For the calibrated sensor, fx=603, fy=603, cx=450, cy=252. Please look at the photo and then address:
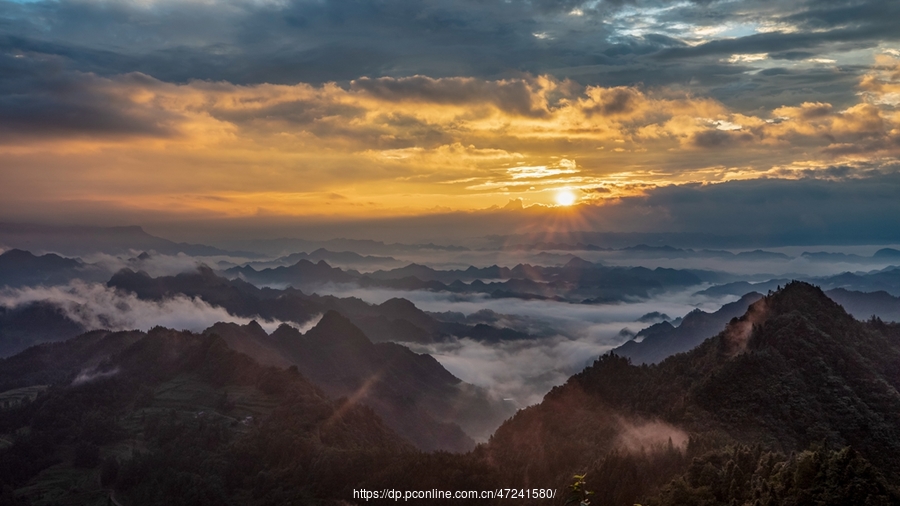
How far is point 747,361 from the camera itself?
17262 cm

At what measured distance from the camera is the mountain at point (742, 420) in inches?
4742

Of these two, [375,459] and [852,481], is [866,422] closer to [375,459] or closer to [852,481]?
[852,481]

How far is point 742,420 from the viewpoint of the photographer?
158875 mm

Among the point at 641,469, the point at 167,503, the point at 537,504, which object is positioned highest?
the point at 641,469

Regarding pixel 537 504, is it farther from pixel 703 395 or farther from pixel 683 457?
pixel 703 395

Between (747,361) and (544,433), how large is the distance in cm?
6506

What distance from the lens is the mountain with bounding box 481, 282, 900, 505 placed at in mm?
120438

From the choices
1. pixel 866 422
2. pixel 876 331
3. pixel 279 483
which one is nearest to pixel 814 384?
pixel 866 422

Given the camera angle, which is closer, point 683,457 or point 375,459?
point 683,457

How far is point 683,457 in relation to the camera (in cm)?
13950

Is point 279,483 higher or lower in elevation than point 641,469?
lower

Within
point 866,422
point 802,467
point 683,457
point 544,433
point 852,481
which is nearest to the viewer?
point 852,481

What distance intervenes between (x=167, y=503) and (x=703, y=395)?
171 m

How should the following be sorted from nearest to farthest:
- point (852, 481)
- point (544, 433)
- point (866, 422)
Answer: point (852, 481), point (866, 422), point (544, 433)
